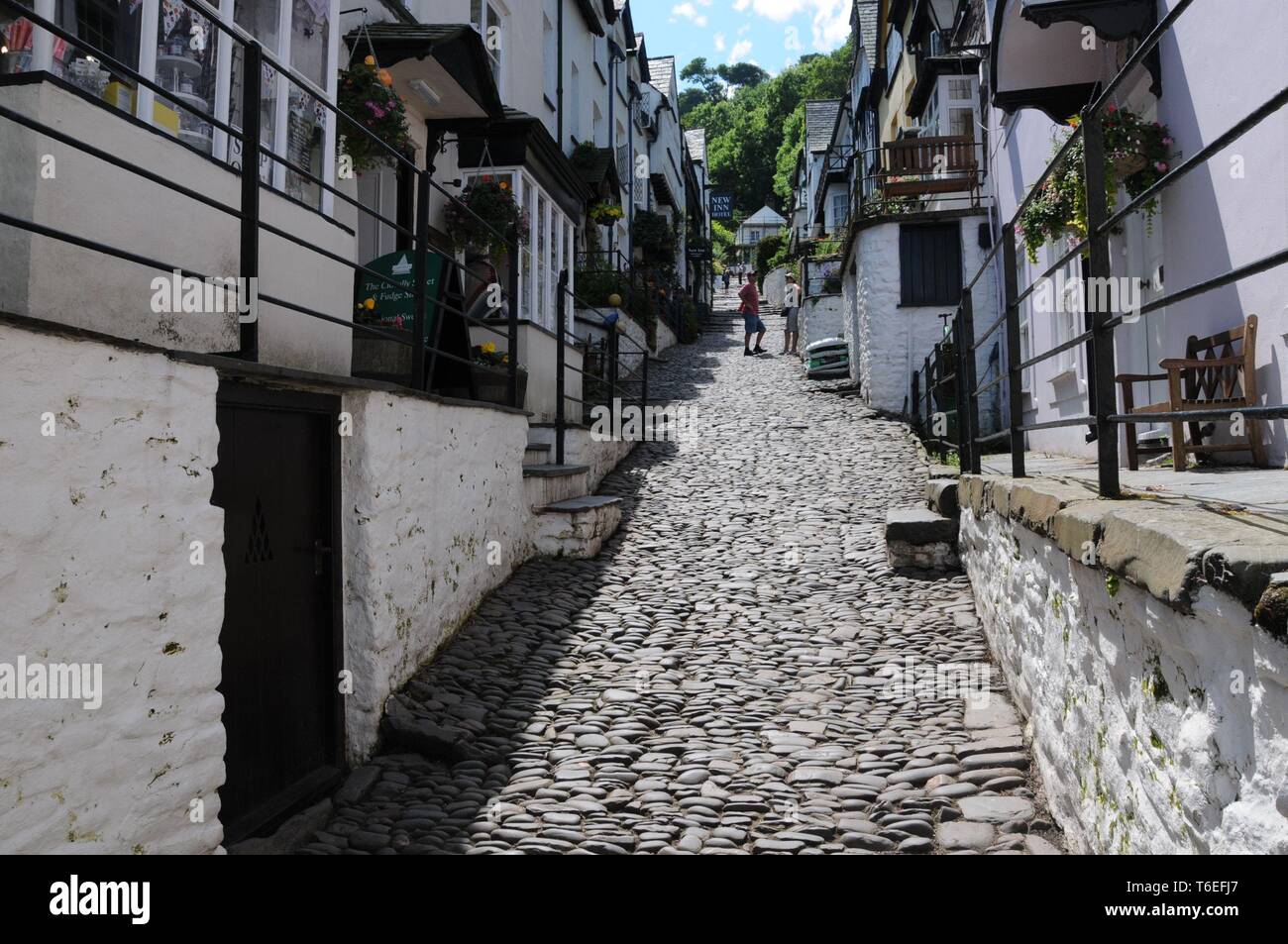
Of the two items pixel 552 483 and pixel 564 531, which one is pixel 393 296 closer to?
pixel 552 483

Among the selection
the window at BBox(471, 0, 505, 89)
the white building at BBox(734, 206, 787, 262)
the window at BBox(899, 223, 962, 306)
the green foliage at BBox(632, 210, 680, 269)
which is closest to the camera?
the window at BBox(471, 0, 505, 89)

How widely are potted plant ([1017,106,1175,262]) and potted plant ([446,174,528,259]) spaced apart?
18.5ft

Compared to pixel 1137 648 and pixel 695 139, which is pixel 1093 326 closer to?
pixel 1137 648

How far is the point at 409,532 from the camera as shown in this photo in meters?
5.34

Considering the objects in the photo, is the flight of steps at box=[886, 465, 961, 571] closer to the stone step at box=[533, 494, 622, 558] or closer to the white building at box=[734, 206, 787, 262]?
the stone step at box=[533, 494, 622, 558]

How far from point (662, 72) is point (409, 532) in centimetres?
3627

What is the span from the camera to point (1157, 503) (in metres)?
2.80

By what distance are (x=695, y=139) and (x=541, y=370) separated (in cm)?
4705

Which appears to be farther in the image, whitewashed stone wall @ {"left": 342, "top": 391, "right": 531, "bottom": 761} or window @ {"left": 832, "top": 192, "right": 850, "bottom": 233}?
window @ {"left": 832, "top": 192, "right": 850, "bottom": 233}

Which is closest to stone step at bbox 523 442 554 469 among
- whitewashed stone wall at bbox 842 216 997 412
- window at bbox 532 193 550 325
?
window at bbox 532 193 550 325

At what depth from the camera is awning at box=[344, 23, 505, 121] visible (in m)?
8.84

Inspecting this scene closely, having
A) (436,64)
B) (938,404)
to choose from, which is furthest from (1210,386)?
(436,64)

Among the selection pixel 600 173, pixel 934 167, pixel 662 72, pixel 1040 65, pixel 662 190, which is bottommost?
pixel 1040 65

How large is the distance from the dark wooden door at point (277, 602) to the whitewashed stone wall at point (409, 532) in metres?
0.12
